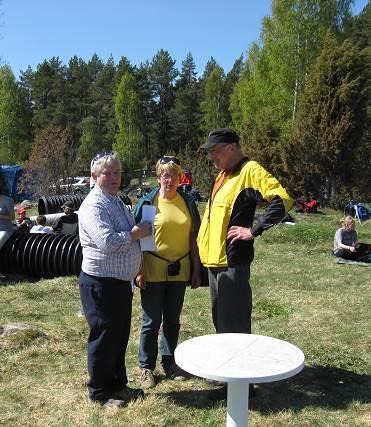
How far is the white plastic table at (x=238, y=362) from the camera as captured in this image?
2.54m

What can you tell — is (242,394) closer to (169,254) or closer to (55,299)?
(169,254)

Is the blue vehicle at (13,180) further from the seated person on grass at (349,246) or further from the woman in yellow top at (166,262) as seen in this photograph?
the woman in yellow top at (166,262)

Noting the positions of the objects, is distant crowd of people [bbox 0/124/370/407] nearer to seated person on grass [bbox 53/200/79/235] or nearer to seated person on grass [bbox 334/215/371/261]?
seated person on grass [bbox 334/215/371/261]

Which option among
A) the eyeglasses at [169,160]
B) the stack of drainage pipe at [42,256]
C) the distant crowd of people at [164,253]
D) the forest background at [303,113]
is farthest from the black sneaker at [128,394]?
the forest background at [303,113]

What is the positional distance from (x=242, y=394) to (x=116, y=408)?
110 cm

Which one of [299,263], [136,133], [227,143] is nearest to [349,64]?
[299,263]

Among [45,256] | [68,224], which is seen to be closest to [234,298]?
[45,256]

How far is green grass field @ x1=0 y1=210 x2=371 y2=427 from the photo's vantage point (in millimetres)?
3461

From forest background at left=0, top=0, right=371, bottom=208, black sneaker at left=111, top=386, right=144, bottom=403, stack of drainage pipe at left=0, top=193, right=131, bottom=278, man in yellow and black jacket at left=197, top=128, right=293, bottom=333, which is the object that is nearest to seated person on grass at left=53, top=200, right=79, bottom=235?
stack of drainage pipe at left=0, top=193, right=131, bottom=278

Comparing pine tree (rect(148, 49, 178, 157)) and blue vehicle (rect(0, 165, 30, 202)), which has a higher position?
pine tree (rect(148, 49, 178, 157))

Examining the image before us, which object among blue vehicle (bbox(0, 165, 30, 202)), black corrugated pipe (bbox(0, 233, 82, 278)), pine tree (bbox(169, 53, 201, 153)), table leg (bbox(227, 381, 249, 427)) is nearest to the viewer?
table leg (bbox(227, 381, 249, 427))

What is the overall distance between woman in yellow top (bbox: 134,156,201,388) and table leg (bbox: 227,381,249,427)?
1257 millimetres

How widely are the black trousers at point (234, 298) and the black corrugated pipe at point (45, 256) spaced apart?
475 centimetres

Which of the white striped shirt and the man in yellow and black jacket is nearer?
the white striped shirt
